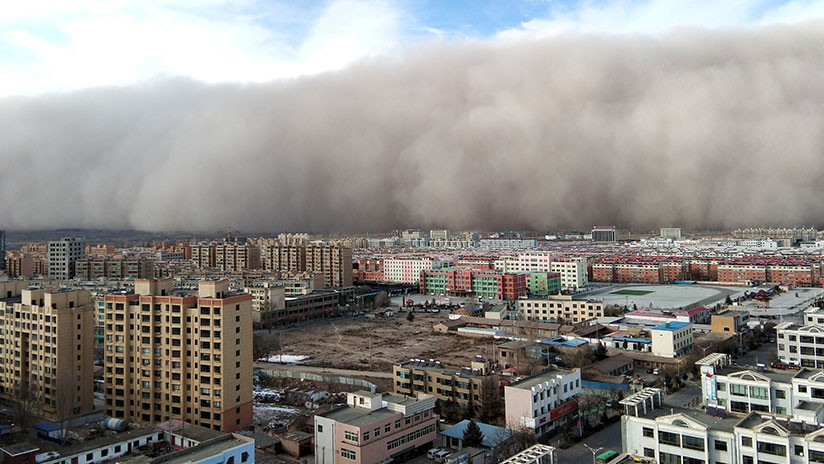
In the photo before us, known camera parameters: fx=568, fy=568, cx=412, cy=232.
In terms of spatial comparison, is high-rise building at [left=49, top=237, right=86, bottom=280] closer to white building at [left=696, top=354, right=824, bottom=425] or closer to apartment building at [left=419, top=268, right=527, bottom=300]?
apartment building at [left=419, top=268, right=527, bottom=300]

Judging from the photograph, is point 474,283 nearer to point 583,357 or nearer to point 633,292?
point 633,292

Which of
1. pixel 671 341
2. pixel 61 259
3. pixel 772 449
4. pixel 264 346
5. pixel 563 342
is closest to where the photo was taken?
pixel 772 449

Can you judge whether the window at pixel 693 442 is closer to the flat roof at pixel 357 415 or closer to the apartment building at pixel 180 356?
the flat roof at pixel 357 415

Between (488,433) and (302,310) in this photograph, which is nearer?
(488,433)

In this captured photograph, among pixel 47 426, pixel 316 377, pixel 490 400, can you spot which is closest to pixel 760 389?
pixel 490 400

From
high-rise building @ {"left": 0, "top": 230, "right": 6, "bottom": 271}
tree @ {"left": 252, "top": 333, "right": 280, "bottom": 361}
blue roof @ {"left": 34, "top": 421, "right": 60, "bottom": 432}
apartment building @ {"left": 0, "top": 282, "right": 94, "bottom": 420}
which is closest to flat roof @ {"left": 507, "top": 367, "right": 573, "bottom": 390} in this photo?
blue roof @ {"left": 34, "top": 421, "right": 60, "bottom": 432}

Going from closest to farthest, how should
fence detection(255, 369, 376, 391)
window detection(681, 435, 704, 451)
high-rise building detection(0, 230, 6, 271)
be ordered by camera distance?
window detection(681, 435, 704, 451) → fence detection(255, 369, 376, 391) → high-rise building detection(0, 230, 6, 271)

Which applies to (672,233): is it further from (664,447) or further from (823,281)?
(664,447)
